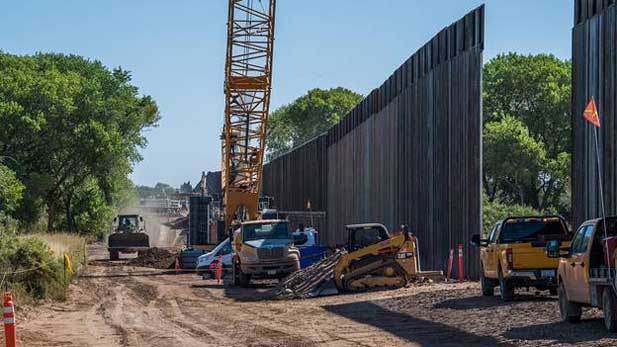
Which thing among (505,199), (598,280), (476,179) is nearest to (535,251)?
(598,280)

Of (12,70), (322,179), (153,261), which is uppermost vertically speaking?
(12,70)

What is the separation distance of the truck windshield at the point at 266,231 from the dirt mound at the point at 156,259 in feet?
57.3

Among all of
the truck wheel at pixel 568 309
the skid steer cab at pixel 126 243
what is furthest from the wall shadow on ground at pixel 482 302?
the skid steer cab at pixel 126 243

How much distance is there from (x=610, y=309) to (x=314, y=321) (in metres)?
7.25

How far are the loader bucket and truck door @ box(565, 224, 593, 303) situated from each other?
45.0 metres

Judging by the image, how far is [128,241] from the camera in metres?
62.2

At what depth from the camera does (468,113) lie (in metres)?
34.7

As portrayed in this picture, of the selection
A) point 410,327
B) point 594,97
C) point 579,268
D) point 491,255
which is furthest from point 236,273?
point 579,268

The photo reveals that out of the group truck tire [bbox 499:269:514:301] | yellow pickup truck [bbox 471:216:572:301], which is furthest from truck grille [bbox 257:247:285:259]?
truck tire [bbox 499:269:514:301]

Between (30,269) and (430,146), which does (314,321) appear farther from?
(430,146)

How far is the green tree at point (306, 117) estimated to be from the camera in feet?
505

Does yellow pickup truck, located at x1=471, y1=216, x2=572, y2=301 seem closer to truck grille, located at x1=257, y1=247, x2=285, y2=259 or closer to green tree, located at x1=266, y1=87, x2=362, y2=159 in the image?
truck grille, located at x1=257, y1=247, x2=285, y2=259

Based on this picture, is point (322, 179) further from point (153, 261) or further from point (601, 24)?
point (601, 24)

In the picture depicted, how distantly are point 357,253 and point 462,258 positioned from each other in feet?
17.3
